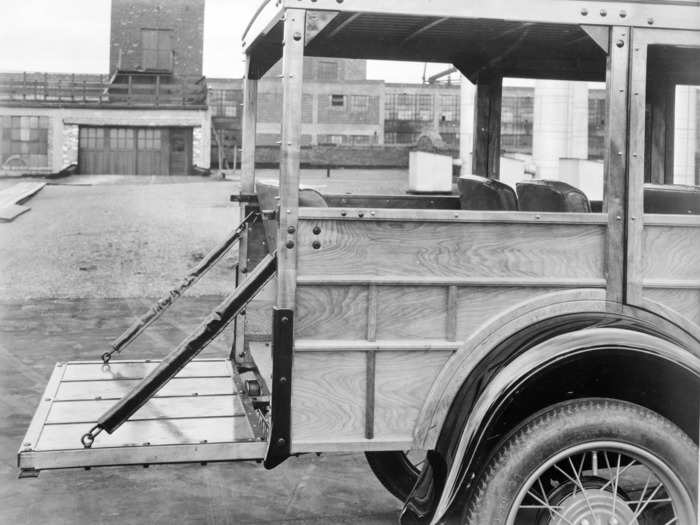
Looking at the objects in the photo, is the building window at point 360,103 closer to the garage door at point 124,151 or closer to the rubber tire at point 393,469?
the garage door at point 124,151

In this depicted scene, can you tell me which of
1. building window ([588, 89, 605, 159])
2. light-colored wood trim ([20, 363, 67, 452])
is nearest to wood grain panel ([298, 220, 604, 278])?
light-colored wood trim ([20, 363, 67, 452])

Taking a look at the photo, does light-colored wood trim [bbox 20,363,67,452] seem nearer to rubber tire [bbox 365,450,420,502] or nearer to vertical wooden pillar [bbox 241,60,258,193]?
vertical wooden pillar [bbox 241,60,258,193]

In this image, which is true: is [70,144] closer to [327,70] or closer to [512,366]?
[327,70]

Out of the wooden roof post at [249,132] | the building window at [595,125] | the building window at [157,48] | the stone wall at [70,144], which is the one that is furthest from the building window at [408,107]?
the wooden roof post at [249,132]

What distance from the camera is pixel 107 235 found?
691 inches

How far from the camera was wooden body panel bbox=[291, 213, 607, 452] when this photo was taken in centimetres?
343

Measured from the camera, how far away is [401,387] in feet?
11.5

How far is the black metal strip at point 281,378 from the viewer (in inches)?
133

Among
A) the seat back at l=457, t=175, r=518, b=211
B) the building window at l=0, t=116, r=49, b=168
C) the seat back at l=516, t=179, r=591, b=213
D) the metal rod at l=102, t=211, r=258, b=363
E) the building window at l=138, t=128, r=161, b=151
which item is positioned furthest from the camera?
the building window at l=0, t=116, r=49, b=168

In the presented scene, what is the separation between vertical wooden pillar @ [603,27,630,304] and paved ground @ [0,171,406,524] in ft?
7.11

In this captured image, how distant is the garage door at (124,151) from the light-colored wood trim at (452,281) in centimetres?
3682

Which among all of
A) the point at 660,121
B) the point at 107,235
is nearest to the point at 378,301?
the point at 660,121

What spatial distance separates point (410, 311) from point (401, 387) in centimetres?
29

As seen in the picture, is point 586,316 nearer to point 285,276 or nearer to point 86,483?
point 285,276
